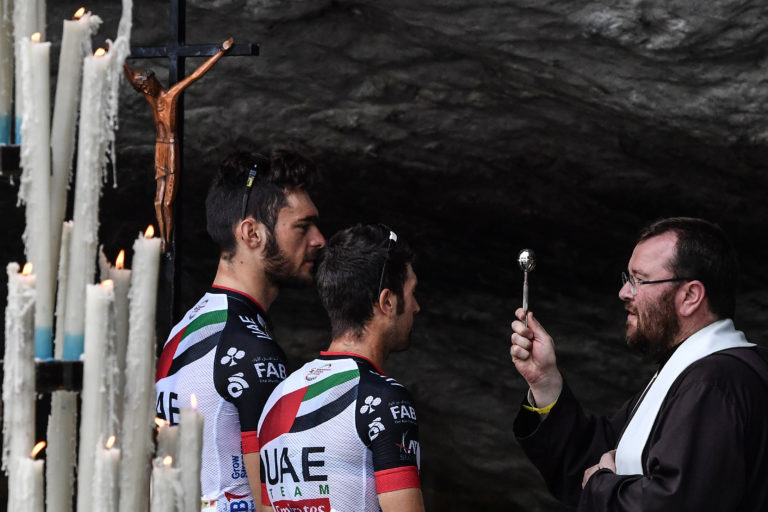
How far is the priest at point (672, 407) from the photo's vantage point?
2.01m

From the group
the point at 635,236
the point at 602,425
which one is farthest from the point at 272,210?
the point at 635,236

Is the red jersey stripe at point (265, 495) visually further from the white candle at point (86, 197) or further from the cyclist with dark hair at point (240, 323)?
the white candle at point (86, 197)

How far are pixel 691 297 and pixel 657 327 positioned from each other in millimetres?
107

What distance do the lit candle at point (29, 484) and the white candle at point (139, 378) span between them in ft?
0.30

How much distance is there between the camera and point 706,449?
201cm

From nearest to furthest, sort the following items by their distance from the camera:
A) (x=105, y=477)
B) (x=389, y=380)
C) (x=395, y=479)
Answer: (x=105, y=477) → (x=395, y=479) → (x=389, y=380)

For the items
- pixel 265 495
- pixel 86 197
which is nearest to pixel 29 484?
pixel 86 197

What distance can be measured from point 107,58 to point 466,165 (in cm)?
306

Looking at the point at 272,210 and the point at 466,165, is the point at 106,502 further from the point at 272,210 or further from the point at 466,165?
the point at 466,165

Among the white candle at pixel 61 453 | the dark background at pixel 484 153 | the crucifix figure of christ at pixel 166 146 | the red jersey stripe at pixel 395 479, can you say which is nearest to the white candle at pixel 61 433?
the white candle at pixel 61 453

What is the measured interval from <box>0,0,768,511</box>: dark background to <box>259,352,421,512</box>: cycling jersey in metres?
1.49

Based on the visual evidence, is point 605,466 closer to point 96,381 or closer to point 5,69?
point 96,381

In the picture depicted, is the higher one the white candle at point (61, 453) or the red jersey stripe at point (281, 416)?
the white candle at point (61, 453)

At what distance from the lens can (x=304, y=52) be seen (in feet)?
11.9
